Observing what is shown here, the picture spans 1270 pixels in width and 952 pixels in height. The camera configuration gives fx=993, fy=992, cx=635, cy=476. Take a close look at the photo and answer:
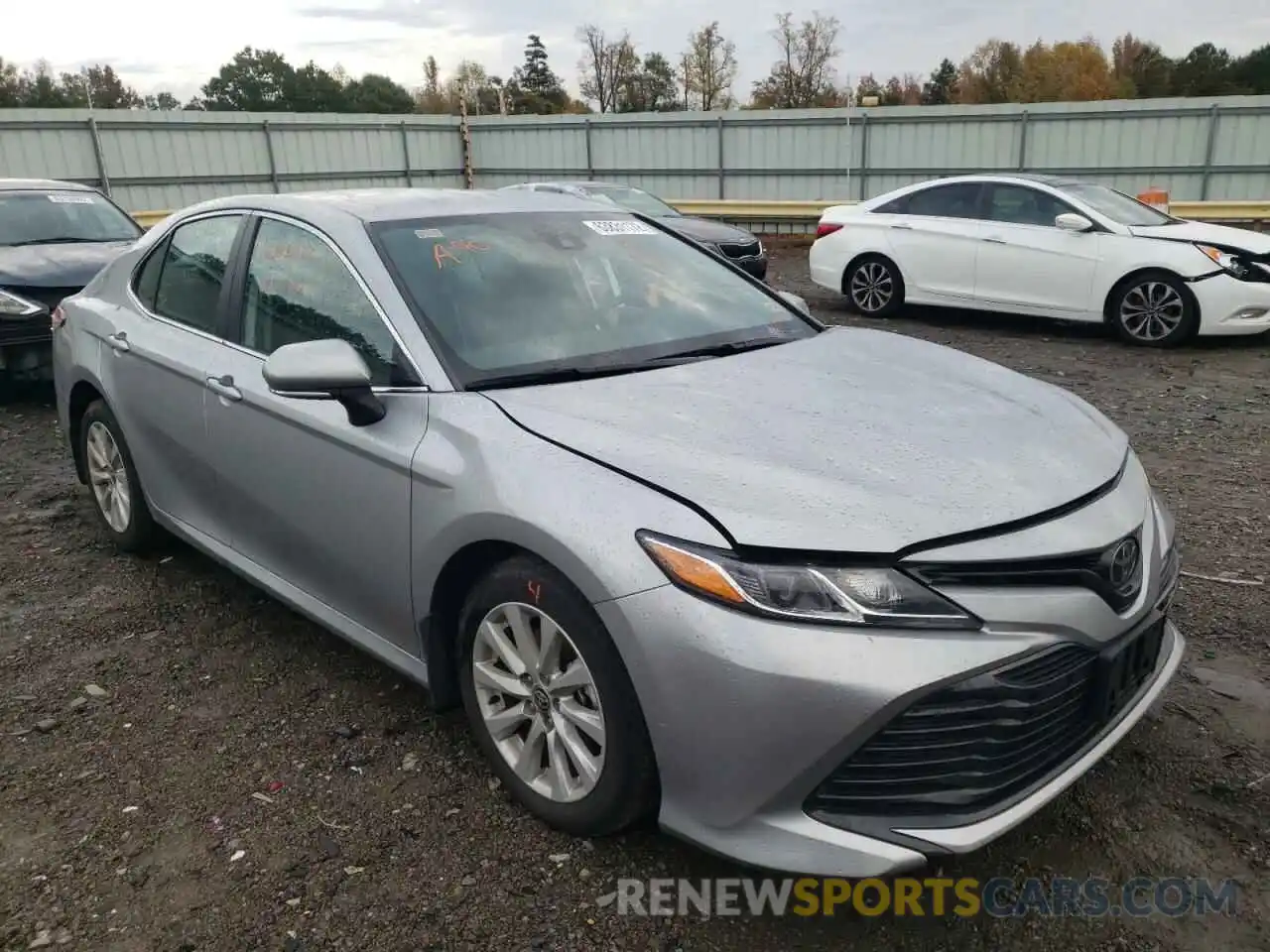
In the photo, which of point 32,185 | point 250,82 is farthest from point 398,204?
point 250,82

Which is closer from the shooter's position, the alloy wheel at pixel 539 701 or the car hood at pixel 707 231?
the alloy wheel at pixel 539 701

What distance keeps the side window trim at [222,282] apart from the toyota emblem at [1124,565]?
9.51 ft

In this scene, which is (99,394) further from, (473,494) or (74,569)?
(473,494)

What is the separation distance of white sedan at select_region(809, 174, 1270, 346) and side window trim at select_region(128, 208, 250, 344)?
301 inches

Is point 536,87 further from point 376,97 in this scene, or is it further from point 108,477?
point 108,477

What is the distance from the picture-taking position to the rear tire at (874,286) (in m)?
10.5

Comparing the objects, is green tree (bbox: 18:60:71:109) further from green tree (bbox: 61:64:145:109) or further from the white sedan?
the white sedan

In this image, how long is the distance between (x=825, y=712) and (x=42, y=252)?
312 inches

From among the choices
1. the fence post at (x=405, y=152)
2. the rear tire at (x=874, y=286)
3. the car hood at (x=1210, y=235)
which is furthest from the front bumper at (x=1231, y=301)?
the fence post at (x=405, y=152)

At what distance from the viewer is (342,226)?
316 cm

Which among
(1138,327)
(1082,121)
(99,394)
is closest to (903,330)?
(1138,327)

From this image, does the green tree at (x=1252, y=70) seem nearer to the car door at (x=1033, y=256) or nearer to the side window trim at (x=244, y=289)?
the car door at (x=1033, y=256)

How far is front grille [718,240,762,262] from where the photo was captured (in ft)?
39.2

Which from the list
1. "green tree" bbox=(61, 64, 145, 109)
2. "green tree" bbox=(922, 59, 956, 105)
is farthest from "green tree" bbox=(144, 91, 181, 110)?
"green tree" bbox=(922, 59, 956, 105)
